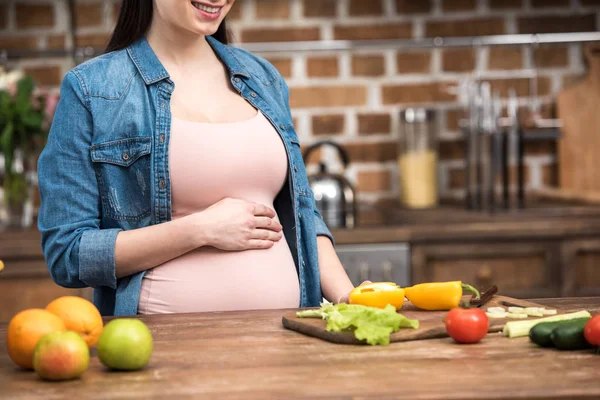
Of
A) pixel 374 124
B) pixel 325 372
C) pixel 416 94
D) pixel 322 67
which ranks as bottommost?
pixel 325 372

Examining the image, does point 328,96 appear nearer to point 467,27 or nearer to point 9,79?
point 467,27

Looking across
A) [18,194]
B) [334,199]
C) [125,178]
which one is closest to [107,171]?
[125,178]

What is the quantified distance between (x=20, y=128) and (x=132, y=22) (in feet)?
4.44

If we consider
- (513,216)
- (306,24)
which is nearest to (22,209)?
(306,24)

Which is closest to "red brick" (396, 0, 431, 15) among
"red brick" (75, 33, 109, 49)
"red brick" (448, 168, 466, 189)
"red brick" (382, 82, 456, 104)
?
"red brick" (382, 82, 456, 104)

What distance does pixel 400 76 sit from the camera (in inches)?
130

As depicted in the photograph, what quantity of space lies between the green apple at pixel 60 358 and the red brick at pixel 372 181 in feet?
7.58

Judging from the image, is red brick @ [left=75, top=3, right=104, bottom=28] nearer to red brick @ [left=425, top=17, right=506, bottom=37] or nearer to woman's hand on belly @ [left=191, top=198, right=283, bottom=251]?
red brick @ [left=425, top=17, right=506, bottom=37]

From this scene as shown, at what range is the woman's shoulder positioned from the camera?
5.32 feet

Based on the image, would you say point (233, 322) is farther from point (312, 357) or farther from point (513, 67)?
point (513, 67)

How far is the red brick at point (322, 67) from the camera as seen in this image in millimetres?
3279

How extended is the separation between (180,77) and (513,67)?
195 cm

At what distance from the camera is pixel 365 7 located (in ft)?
10.8

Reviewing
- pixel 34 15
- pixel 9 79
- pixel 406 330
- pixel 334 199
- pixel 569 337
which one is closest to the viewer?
pixel 569 337
